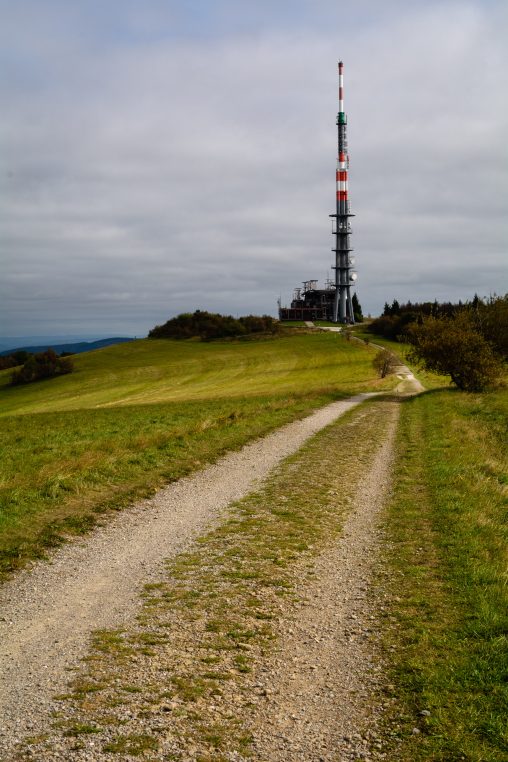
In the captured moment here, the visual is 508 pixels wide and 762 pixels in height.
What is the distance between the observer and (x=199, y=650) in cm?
716

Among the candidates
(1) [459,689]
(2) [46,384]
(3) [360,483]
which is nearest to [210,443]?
(3) [360,483]

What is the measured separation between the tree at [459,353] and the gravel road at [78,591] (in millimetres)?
33771

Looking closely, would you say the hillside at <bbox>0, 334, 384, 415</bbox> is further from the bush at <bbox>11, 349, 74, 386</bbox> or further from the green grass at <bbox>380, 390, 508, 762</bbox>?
the green grass at <bbox>380, 390, 508, 762</bbox>

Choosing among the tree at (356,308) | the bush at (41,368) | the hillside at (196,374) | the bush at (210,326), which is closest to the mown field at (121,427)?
the hillside at (196,374)

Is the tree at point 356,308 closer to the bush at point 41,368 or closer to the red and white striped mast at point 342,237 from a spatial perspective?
the red and white striped mast at point 342,237

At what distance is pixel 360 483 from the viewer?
663 inches

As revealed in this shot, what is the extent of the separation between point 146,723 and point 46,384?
87.0 m

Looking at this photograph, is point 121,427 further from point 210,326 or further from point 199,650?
point 210,326

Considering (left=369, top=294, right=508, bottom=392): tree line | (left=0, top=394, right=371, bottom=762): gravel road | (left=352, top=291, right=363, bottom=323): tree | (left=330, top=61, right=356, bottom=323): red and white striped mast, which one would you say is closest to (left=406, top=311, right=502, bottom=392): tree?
(left=369, top=294, right=508, bottom=392): tree line

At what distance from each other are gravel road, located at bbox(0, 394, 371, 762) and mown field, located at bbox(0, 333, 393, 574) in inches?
28.8

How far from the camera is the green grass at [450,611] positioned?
572cm

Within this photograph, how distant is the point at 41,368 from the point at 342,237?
96.3 m

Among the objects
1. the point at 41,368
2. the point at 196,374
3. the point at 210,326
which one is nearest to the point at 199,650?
the point at 196,374

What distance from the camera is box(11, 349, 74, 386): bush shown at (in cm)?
9356
